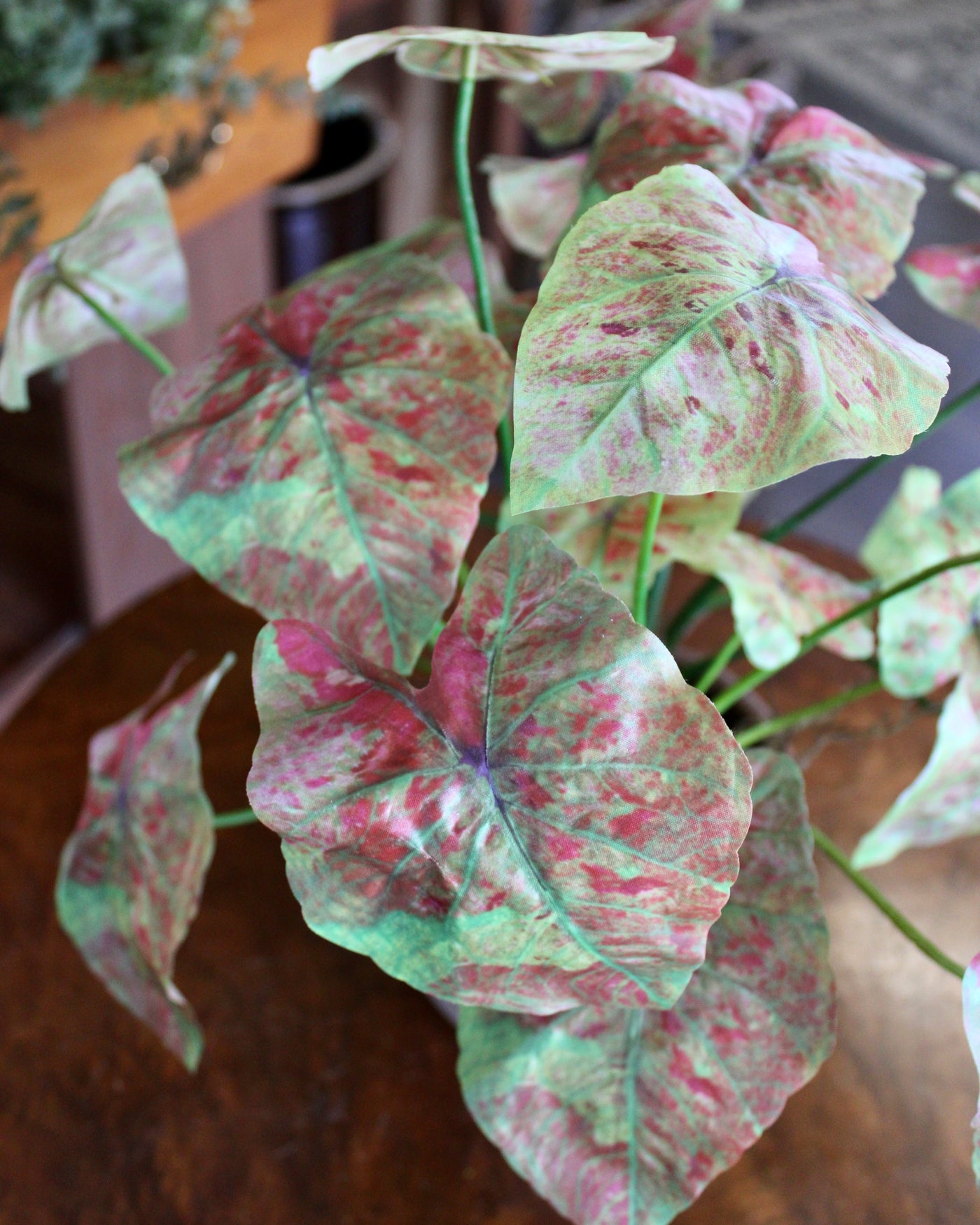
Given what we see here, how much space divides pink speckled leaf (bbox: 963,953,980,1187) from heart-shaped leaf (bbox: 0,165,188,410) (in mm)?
436

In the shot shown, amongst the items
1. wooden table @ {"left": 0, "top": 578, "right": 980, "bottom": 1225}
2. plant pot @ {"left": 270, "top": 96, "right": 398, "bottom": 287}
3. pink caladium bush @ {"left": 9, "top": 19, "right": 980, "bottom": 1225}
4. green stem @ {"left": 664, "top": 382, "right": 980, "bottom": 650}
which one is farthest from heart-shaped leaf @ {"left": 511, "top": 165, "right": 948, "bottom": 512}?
plant pot @ {"left": 270, "top": 96, "right": 398, "bottom": 287}

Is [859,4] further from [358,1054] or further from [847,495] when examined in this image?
[358,1054]

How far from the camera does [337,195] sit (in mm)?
1600

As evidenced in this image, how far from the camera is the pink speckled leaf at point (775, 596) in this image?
485mm

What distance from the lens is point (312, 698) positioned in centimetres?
38

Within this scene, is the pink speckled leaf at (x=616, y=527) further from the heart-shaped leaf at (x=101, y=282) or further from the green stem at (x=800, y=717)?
the heart-shaped leaf at (x=101, y=282)

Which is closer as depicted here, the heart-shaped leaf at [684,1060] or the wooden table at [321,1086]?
the heart-shaped leaf at [684,1060]

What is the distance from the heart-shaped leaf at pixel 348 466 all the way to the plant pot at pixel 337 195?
1193mm

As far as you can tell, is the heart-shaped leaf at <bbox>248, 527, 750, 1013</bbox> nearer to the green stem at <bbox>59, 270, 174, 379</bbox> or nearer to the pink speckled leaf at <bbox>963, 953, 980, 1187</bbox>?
the pink speckled leaf at <bbox>963, 953, 980, 1187</bbox>

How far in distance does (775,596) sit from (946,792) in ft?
0.36

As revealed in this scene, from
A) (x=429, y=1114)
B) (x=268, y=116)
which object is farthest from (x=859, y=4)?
(x=429, y=1114)

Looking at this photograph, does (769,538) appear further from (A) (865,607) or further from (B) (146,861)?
(B) (146,861)

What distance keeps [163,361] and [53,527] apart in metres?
1.20

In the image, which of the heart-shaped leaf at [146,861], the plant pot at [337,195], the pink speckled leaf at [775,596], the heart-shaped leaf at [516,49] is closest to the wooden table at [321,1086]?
the heart-shaped leaf at [146,861]
